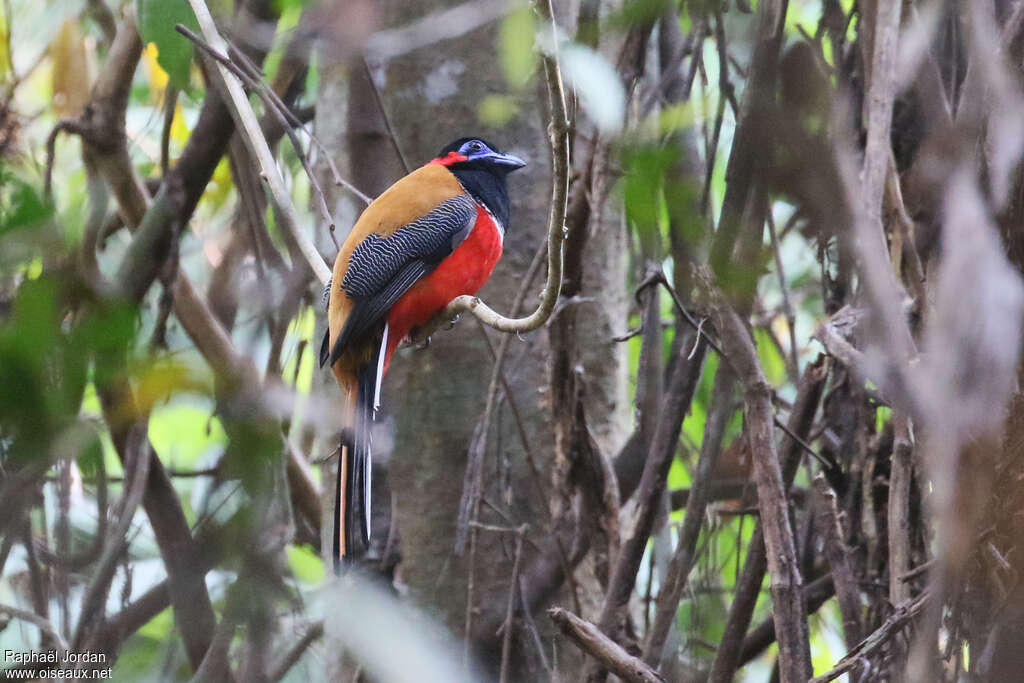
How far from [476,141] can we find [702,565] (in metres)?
1.47

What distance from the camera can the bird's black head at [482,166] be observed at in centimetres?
324

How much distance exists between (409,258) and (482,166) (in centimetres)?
36

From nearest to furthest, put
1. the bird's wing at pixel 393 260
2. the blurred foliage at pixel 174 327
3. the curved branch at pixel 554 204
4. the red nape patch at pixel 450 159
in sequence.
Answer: the blurred foliage at pixel 174 327 < the curved branch at pixel 554 204 < the bird's wing at pixel 393 260 < the red nape patch at pixel 450 159

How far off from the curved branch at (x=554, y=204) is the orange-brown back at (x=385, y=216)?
586 mm

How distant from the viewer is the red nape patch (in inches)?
130

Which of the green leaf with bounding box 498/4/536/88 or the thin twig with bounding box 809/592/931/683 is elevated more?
the green leaf with bounding box 498/4/536/88

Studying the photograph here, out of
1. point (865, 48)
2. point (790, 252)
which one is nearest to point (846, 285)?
point (865, 48)

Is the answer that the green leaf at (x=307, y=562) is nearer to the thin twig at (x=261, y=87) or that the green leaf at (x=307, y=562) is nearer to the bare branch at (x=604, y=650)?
the thin twig at (x=261, y=87)

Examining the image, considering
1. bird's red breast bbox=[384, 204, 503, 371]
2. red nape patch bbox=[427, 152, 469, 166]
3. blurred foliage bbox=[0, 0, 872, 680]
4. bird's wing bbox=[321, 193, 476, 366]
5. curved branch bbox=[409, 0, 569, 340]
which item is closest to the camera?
blurred foliage bbox=[0, 0, 872, 680]

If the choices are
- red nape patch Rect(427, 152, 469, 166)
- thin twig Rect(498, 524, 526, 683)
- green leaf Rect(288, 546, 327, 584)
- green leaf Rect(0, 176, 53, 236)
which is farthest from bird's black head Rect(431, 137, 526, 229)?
green leaf Rect(0, 176, 53, 236)

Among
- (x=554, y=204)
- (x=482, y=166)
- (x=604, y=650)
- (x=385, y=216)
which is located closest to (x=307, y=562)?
(x=385, y=216)

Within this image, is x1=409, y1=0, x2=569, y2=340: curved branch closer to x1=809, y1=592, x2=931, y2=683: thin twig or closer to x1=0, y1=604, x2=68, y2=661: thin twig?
x1=809, y1=592, x2=931, y2=683: thin twig

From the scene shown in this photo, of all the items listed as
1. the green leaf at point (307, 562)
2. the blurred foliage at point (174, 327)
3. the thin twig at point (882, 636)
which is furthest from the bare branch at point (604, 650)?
the green leaf at point (307, 562)

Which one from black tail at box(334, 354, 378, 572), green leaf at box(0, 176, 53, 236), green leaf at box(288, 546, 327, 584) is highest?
green leaf at box(0, 176, 53, 236)
